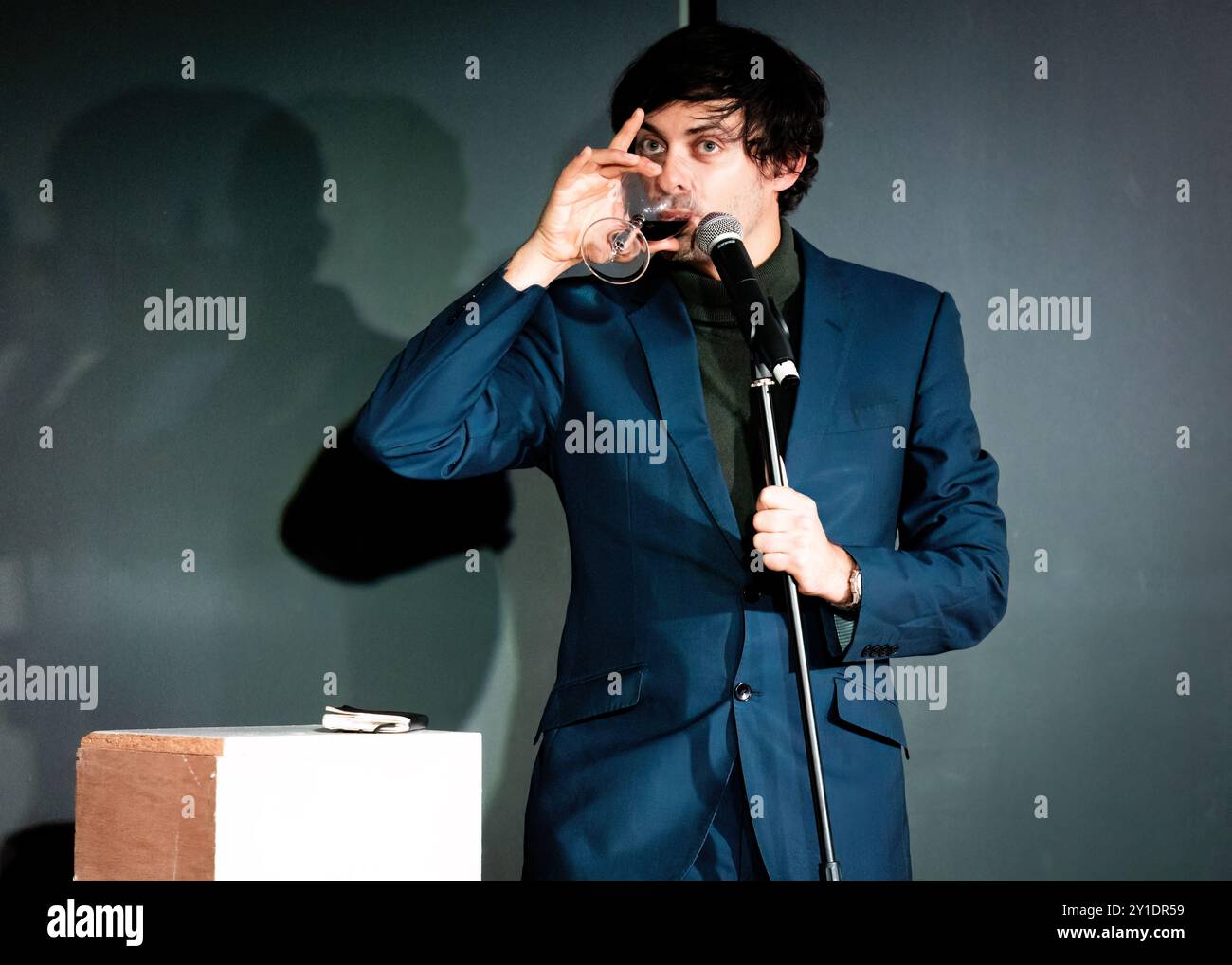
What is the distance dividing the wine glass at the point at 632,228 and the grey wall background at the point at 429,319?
2.45ft

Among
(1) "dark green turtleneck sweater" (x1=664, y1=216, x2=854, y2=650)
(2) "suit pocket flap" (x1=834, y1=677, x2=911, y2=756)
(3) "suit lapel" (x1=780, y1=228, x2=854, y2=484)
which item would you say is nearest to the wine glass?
(1) "dark green turtleneck sweater" (x1=664, y1=216, x2=854, y2=650)

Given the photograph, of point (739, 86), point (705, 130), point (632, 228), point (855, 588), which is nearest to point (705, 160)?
point (705, 130)

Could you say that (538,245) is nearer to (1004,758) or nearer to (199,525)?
(199,525)

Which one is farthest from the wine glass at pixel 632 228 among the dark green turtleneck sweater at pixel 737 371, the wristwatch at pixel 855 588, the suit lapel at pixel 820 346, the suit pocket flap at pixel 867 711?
the suit pocket flap at pixel 867 711

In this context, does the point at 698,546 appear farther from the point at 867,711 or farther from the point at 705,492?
the point at 867,711

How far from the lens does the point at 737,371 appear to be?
1.88 metres

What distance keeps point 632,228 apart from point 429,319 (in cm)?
84

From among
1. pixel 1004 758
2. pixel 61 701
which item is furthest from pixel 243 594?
pixel 1004 758

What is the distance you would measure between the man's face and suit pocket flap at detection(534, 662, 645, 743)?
0.64 m

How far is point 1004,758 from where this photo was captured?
2492 mm

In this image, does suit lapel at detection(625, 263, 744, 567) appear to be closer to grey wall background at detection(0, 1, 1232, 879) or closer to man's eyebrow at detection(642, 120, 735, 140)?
man's eyebrow at detection(642, 120, 735, 140)

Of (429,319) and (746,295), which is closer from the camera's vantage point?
(746,295)

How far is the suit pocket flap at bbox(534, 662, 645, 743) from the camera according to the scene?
1775mm

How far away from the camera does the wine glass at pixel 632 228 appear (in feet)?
5.79
